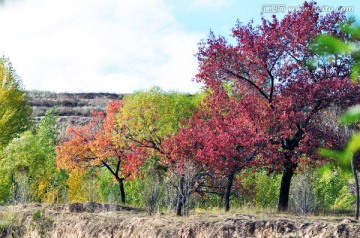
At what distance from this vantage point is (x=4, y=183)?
31531mm

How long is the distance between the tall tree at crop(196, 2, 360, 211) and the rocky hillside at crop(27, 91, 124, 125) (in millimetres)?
56195

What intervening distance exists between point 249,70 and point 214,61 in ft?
4.72

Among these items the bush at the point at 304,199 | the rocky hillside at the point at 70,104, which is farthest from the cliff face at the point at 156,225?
the rocky hillside at the point at 70,104

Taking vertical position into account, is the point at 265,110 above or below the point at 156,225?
above

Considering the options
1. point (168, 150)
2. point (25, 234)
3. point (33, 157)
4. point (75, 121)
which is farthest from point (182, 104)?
point (75, 121)

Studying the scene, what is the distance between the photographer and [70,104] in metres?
94.1

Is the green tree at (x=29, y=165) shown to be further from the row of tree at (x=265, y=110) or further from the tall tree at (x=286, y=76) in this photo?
the tall tree at (x=286, y=76)

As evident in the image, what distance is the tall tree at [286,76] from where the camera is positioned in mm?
20828

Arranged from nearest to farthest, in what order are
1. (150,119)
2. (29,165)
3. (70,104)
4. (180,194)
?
1. (180,194)
2. (150,119)
3. (29,165)
4. (70,104)

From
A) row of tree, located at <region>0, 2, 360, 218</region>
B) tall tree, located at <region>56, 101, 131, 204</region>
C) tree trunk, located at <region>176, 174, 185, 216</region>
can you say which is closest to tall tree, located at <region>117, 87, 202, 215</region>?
tall tree, located at <region>56, 101, 131, 204</region>

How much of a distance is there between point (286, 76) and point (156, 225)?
926 cm

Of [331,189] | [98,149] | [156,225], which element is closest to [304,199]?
[156,225]

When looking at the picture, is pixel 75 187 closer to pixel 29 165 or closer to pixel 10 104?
pixel 29 165

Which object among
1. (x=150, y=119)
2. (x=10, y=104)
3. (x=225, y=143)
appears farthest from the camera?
(x=10, y=104)
